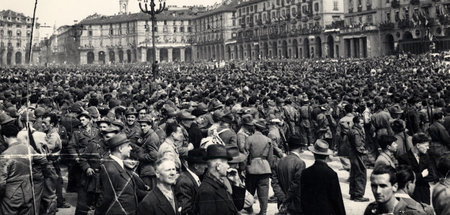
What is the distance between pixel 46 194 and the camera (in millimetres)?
8117

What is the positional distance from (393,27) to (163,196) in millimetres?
59747

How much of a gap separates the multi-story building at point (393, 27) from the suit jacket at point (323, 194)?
1885 inches

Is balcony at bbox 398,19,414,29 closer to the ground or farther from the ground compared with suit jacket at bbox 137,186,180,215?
farther from the ground

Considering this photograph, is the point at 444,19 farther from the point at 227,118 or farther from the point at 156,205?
the point at 156,205

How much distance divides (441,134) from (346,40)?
198 feet

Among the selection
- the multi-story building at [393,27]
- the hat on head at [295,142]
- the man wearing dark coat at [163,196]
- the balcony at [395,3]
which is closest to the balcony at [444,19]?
the multi-story building at [393,27]

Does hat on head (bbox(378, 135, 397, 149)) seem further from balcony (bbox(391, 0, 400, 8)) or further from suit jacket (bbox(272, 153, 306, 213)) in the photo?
balcony (bbox(391, 0, 400, 8))

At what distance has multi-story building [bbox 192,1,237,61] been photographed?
101756mm

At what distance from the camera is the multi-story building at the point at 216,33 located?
101756mm

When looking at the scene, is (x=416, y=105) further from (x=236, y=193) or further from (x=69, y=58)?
(x=69, y=58)

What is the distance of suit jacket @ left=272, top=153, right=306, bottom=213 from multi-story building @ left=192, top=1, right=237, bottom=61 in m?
89.3

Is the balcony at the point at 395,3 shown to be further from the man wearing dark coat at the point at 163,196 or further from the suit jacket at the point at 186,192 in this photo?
the man wearing dark coat at the point at 163,196

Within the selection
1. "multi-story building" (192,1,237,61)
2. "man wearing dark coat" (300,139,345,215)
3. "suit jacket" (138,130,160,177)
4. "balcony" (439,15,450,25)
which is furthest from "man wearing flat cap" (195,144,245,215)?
"multi-story building" (192,1,237,61)

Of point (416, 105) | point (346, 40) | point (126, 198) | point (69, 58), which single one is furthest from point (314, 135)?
point (69, 58)
